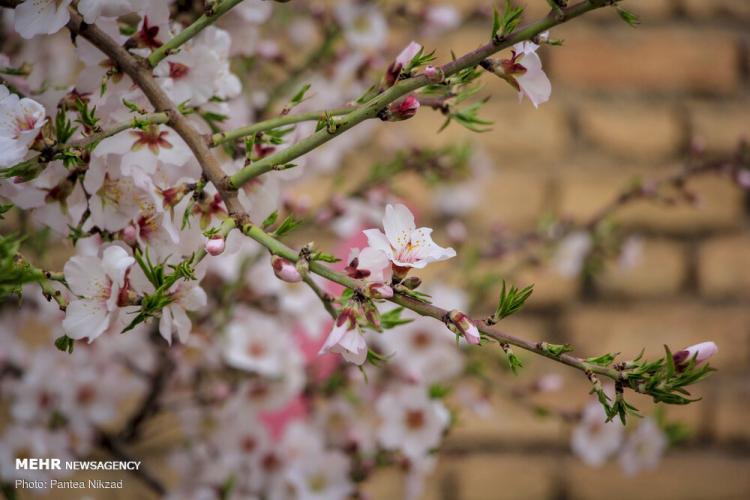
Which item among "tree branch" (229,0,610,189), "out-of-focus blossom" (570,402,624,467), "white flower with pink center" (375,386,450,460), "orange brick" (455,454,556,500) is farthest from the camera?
"orange brick" (455,454,556,500)

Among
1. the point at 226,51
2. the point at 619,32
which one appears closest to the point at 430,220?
the point at 619,32

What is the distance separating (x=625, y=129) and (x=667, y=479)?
48cm

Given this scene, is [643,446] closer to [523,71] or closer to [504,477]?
[504,477]

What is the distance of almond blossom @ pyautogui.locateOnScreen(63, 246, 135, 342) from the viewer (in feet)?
1.13

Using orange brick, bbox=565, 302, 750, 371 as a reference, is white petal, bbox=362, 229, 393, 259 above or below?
above

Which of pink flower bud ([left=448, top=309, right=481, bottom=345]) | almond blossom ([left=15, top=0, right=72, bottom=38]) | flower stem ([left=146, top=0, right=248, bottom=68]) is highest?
almond blossom ([left=15, top=0, right=72, bottom=38])

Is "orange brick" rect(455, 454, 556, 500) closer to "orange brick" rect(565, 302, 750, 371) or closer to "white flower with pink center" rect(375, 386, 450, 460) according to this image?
"orange brick" rect(565, 302, 750, 371)

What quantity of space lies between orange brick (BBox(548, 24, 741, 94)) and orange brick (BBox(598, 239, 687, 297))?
0.22 m

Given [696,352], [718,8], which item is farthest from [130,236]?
[718,8]

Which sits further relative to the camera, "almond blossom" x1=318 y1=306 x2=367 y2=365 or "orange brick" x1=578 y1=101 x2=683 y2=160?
"orange brick" x1=578 y1=101 x2=683 y2=160

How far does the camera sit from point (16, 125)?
34cm

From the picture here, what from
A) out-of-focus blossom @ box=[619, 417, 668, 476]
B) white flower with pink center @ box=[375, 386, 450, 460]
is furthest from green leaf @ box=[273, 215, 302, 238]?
out-of-focus blossom @ box=[619, 417, 668, 476]

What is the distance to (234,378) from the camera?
29.4 inches

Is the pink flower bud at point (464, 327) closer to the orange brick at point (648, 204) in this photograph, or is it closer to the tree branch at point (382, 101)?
the tree branch at point (382, 101)
